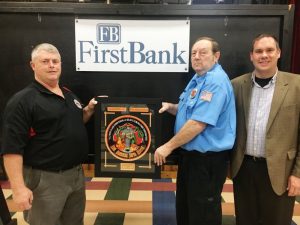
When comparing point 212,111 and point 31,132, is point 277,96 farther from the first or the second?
point 31,132

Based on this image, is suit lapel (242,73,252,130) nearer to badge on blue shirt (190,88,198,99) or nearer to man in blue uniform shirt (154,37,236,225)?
man in blue uniform shirt (154,37,236,225)

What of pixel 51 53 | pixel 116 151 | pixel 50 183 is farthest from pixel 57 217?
pixel 51 53

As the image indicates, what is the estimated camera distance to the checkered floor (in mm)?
3338

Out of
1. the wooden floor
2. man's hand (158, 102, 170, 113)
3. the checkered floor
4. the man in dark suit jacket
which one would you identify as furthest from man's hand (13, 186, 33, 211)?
the man in dark suit jacket

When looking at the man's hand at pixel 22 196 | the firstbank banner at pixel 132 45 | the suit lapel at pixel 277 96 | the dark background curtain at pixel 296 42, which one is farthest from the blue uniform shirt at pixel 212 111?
the dark background curtain at pixel 296 42

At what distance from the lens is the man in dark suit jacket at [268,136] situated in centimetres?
221

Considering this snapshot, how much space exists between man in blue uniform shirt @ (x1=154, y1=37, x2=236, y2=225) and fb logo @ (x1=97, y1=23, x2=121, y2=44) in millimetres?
654

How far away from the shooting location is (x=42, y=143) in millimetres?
2088

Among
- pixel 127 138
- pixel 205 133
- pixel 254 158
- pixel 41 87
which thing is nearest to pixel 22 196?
pixel 41 87

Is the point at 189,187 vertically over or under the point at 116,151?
under

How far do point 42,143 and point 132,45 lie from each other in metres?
1.07

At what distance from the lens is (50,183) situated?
83.4 inches

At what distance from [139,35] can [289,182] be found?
161cm

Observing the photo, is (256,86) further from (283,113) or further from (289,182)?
(289,182)
